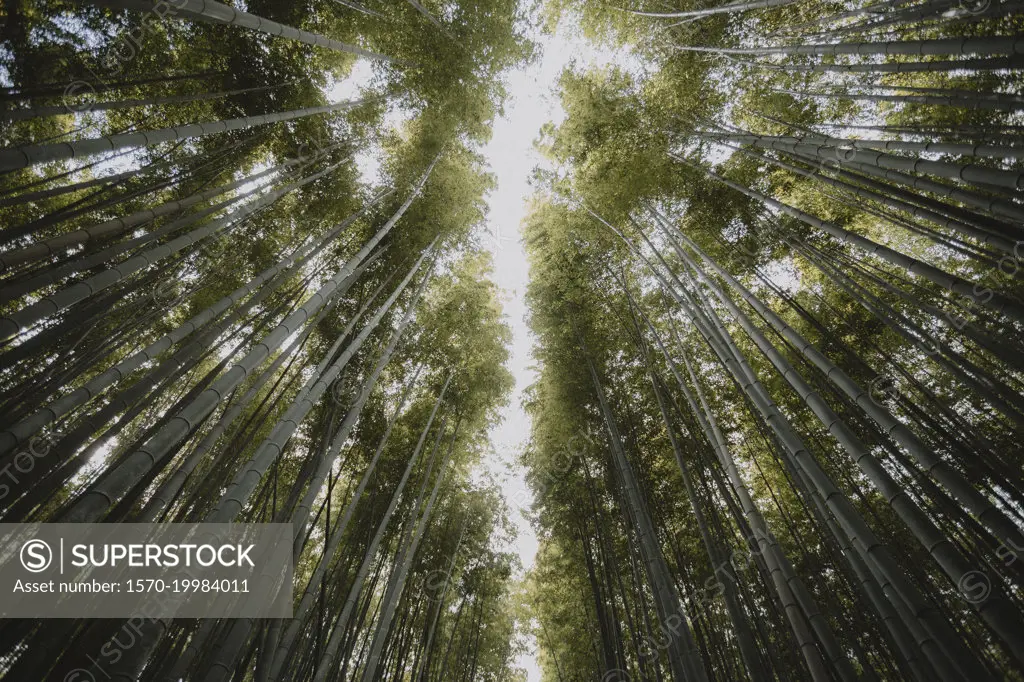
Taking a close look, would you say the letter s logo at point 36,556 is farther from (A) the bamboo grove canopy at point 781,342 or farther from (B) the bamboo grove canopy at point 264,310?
(A) the bamboo grove canopy at point 781,342

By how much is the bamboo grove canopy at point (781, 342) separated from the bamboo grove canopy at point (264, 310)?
131 centimetres

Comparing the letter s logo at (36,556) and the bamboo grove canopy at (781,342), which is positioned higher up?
the bamboo grove canopy at (781,342)

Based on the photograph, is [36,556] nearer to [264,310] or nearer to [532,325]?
[264,310]

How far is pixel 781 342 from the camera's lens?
14.0ft

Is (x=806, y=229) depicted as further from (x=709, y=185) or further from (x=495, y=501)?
(x=495, y=501)

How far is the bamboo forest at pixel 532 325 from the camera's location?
2109 millimetres

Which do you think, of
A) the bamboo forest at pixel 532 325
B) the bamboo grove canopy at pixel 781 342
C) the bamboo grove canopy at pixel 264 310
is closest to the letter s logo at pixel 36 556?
the bamboo forest at pixel 532 325

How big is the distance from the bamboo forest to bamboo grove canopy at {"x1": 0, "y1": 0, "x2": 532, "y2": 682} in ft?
0.12

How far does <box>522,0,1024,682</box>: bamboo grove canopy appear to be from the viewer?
2086 millimetres

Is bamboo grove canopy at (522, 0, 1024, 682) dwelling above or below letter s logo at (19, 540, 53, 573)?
above

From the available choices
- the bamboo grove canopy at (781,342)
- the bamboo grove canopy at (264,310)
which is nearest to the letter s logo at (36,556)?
the bamboo grove canopy at (264,310)

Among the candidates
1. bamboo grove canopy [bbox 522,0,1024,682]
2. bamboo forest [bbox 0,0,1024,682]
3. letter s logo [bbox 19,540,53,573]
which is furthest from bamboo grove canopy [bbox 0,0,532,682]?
bamboo grove canopy [bbox 522,0,1024,682]

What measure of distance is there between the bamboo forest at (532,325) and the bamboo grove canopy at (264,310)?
0.12 ft

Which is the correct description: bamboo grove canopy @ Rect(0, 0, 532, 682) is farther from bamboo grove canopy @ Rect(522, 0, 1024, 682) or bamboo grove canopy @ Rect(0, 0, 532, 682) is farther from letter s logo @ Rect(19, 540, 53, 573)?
bamboo grove canopy @ Rect(522, 0, 1024, 682)
